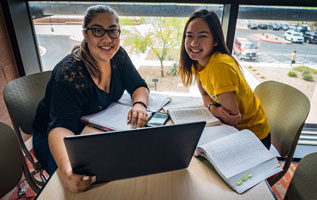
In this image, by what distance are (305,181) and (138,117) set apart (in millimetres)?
762

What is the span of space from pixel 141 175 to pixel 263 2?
1522 mm

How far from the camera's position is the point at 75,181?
74 centimetres

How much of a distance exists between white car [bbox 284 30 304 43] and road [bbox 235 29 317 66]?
0.04m

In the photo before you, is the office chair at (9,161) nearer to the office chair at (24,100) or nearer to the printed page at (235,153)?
the office chair at (24,100)

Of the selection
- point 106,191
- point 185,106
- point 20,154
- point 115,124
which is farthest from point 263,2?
point 20,154

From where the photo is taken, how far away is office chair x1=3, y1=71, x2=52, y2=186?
133 cm

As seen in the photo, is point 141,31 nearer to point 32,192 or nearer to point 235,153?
point 235,153

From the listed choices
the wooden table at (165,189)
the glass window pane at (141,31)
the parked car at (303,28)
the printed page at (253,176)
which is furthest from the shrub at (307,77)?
the wooden table at (165,189)

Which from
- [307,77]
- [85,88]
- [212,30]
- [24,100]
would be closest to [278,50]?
[307,77]

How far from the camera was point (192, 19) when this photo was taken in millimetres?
1302

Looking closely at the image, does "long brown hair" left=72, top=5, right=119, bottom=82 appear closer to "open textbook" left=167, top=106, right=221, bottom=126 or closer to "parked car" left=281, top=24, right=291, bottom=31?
"open textbook" left=167, top=106, right=221, bottom=126

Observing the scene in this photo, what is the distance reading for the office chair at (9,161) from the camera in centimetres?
105

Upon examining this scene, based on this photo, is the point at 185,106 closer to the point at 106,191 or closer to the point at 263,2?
the point at 106,191

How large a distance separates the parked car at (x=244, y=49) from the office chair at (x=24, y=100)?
1.52 m
